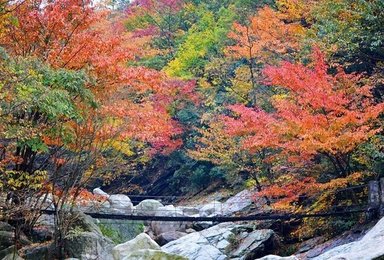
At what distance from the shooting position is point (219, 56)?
19.5 meters

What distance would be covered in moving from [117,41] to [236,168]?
23.5 feet

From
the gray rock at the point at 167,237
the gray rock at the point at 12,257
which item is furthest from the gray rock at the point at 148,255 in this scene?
the gray rock at the point at 167,237

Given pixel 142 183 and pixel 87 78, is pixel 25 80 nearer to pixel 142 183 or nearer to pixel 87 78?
pixel 87 78

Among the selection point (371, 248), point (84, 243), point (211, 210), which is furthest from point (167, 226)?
point (371, 248)

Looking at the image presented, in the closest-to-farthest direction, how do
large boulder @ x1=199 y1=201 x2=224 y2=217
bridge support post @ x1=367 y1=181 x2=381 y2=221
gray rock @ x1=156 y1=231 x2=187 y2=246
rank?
bridge support post @ x1=367 y1=181 x2=381 y2=221 → gray rock @ x1=156 y1=231 x2=187 y2=246 → large boulder @ x1=199 y1=201 x2=224 y2=217

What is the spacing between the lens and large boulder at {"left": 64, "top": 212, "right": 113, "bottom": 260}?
8406 mm

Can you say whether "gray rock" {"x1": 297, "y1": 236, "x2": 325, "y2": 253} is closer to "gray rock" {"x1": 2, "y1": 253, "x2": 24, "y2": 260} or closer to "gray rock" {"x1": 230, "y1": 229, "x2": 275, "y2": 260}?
"gray rock" {"x1": 230, "y1": 229, "x2": 275, "y2": 260}

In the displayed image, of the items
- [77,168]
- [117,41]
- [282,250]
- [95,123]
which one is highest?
[117,41]

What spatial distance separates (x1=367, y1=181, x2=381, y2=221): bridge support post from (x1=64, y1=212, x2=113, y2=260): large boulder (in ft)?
18.4

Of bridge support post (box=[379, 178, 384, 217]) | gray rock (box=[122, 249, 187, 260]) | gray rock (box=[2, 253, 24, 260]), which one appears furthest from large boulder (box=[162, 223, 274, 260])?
gray rock (box=[2, 253, 24, 260])

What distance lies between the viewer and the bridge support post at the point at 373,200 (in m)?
9.30

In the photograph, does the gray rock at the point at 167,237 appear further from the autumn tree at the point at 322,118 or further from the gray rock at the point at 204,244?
the autumn tree at the point at 322,118

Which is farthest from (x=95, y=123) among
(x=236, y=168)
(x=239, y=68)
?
(x=239, y=68)

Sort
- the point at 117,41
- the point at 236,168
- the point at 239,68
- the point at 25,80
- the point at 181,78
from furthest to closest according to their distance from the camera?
the point at 181,78 → the point at 239,68 → the point at 236,168 → the point at 117,41 → the point at 25,80
